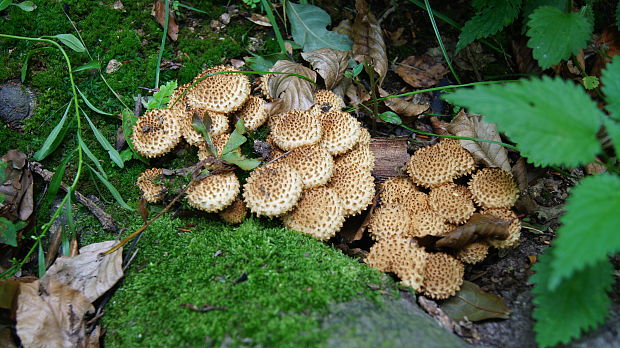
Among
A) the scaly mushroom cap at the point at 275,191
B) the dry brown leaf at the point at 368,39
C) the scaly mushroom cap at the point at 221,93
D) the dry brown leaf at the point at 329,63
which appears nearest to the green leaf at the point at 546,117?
the scaly mushroom cap at the point at 275,191

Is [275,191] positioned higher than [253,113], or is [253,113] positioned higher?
[253,113]

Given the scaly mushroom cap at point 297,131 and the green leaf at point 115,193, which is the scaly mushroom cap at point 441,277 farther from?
the green leaf at point 115,193

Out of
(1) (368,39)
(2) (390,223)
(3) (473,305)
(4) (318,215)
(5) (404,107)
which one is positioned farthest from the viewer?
(1) (368,39)

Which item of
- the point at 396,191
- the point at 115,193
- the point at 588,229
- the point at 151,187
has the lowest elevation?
the point at 115,193

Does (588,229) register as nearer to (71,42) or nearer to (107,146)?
(107,146)

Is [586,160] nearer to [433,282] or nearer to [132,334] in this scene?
[433,282]

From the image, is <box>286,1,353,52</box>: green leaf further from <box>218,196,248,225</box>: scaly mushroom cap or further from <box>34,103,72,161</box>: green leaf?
<box>34,103,72,161</box>: green leaf

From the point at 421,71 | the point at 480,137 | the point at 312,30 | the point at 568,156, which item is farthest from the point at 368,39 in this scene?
the point at 568,156
